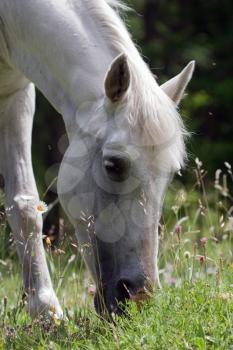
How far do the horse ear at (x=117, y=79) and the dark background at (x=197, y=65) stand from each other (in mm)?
11480

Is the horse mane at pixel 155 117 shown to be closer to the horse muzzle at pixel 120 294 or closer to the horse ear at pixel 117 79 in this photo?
the horse ear at pixel 117 79

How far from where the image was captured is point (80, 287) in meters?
5.08

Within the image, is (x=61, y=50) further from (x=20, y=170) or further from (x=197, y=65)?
(x=197, y=65)

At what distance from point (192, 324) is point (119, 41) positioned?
161 cm

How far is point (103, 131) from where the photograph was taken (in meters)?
4.06

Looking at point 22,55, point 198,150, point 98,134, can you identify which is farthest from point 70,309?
point 198,150

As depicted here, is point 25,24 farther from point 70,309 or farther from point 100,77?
point 70,309

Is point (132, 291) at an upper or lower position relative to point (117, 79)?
lower

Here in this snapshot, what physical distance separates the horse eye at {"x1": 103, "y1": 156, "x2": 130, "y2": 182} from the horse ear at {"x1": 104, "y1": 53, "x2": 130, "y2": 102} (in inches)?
11.9

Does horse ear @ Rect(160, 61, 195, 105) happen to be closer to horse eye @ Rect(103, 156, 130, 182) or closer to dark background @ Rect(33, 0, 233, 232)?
horse eye @ Rect(103, 156, 130, 182)

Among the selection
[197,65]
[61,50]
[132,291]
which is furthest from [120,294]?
[197,65]

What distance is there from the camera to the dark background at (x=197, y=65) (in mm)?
16547

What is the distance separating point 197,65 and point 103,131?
13.1 m

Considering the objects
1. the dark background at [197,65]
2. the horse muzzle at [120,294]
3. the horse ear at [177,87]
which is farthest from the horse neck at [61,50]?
the dark background at [197,65]
